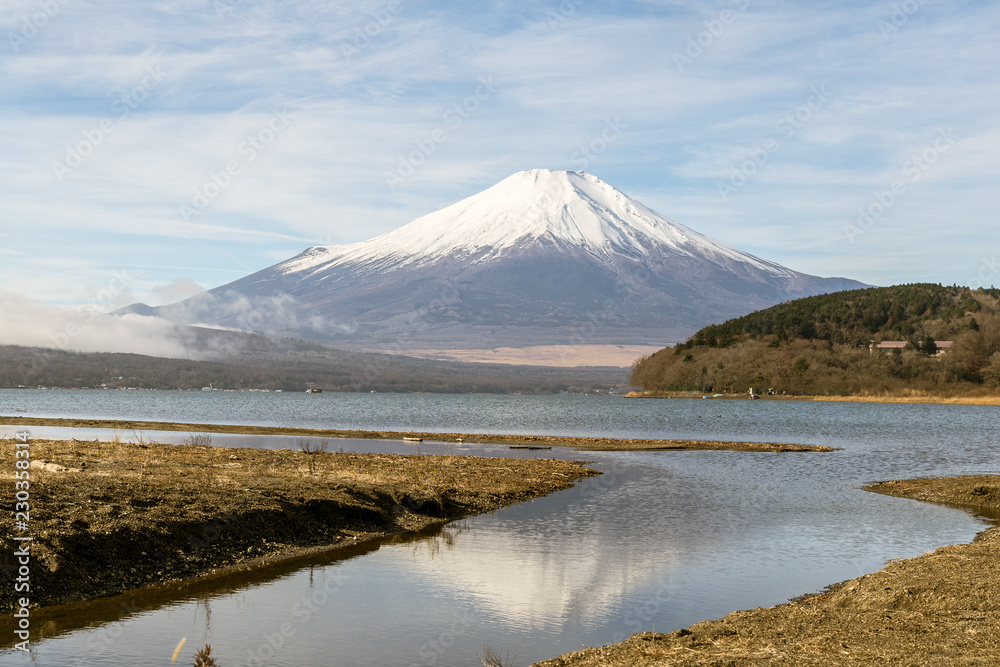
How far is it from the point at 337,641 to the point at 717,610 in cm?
692

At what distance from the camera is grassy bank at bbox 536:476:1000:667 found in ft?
35.7

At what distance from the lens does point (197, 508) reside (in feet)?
66.4

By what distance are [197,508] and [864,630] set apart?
48.0 feet

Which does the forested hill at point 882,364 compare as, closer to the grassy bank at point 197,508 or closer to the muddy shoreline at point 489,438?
the muddy shoreline at point 489,438

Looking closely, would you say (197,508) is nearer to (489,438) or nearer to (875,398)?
(489,438)

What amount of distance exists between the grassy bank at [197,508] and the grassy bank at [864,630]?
9.23m

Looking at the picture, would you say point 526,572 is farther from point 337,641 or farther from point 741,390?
point 741,390

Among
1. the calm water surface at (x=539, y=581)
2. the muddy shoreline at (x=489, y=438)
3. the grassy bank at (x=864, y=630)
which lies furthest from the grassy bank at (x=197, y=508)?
the muddy shoreline at (x=489, y=438)

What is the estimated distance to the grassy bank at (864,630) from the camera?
35.7 feet

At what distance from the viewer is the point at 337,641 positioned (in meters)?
13.7

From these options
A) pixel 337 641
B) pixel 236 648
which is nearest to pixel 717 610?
pixel 337 641

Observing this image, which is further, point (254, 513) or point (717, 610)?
point (254, 513)

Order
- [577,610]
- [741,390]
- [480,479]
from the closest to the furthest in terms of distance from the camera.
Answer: [577,610], [480,479], [741,390]

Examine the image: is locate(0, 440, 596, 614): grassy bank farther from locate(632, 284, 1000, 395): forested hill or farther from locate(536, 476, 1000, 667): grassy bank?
locate(632, 284, 1000, 395): forested hill
